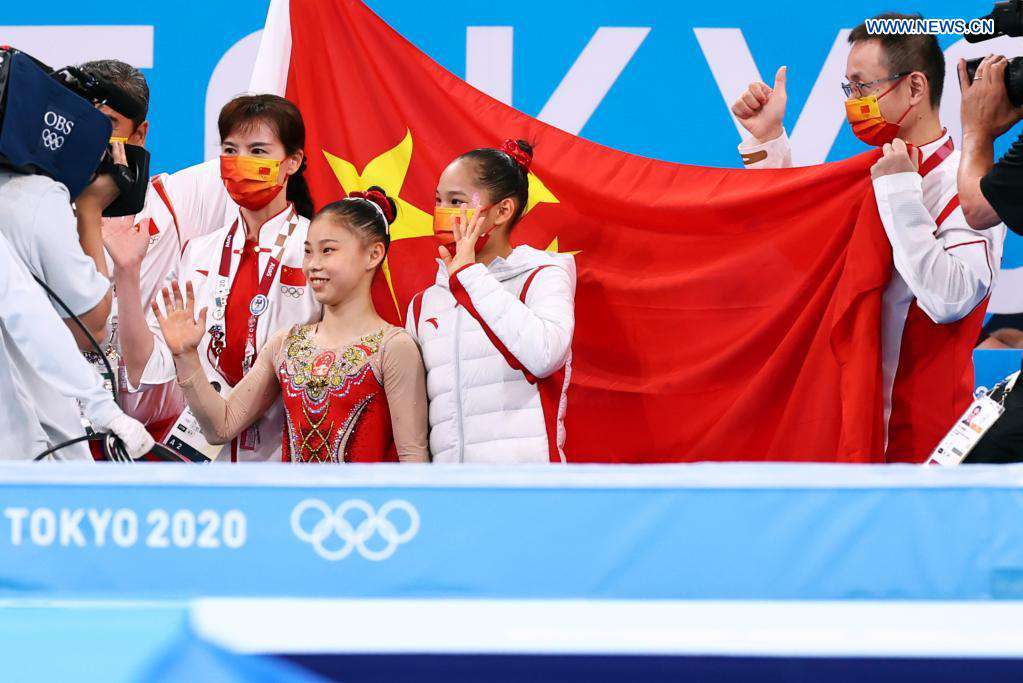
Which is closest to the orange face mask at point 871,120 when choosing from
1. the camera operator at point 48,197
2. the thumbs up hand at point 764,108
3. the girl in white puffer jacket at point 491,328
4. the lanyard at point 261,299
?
the thumbs up hand at point 764,108

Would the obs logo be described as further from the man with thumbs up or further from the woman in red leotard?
the man with thumbs up

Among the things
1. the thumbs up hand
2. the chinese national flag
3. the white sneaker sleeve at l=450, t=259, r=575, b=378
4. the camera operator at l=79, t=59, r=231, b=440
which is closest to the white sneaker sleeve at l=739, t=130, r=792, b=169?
the thumbs up hand

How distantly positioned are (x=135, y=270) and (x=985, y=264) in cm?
212

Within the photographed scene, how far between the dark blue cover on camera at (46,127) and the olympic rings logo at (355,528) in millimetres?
1467

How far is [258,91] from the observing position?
3.70 metres

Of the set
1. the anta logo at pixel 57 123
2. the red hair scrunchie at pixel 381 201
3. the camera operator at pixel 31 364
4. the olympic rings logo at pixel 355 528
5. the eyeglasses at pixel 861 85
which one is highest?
the eyeglasses at pixel 861 85

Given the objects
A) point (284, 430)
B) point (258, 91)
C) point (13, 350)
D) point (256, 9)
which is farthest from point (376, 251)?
point (256, 9)

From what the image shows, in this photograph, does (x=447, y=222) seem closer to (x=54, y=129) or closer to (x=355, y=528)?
(x=54, y=129)

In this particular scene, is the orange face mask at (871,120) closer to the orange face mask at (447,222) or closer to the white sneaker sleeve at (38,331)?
the orange face mask at (447,222)

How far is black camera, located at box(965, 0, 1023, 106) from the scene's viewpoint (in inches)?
111

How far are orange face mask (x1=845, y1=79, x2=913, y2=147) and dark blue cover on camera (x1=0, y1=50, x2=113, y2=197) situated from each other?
1878 millimetres

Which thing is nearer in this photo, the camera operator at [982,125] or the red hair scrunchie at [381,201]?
the camera operator at [982,125]

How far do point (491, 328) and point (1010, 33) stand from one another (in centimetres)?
134

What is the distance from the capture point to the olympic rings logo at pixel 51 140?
2564mm
